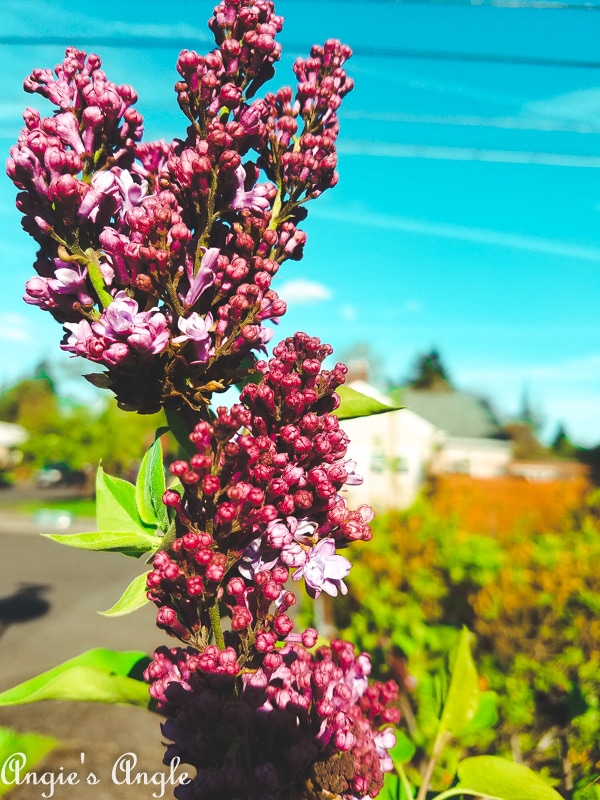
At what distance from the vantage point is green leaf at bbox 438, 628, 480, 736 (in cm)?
147

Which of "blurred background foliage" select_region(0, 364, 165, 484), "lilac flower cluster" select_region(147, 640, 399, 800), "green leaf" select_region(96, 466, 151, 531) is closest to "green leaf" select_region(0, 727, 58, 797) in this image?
"lilac flower cluster" select_region(147, 640, 399, 800)

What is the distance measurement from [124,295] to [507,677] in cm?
Result: 379

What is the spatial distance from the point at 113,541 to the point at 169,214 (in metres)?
0.50

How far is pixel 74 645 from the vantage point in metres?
9.88

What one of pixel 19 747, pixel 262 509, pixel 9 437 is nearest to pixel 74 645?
pixel 19 747

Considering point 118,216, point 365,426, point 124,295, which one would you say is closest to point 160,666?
point 124,295

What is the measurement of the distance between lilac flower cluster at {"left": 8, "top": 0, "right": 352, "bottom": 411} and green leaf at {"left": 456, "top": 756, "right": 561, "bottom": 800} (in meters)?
0.92

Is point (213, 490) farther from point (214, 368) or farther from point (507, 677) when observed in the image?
point (507, 677)

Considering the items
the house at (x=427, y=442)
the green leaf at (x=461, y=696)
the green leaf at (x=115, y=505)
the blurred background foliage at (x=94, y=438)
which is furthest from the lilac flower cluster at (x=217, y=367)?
the blurred background foliage at (x=94, y=438)

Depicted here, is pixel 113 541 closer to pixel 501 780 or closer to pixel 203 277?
pixel 203 277

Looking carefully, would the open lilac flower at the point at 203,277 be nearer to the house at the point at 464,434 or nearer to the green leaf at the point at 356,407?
the green leaf at the point at 356,407

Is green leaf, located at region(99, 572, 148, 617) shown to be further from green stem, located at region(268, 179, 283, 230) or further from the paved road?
the paved road

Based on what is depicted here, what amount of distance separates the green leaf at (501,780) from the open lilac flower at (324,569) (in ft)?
1.76

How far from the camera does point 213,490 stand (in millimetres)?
864
